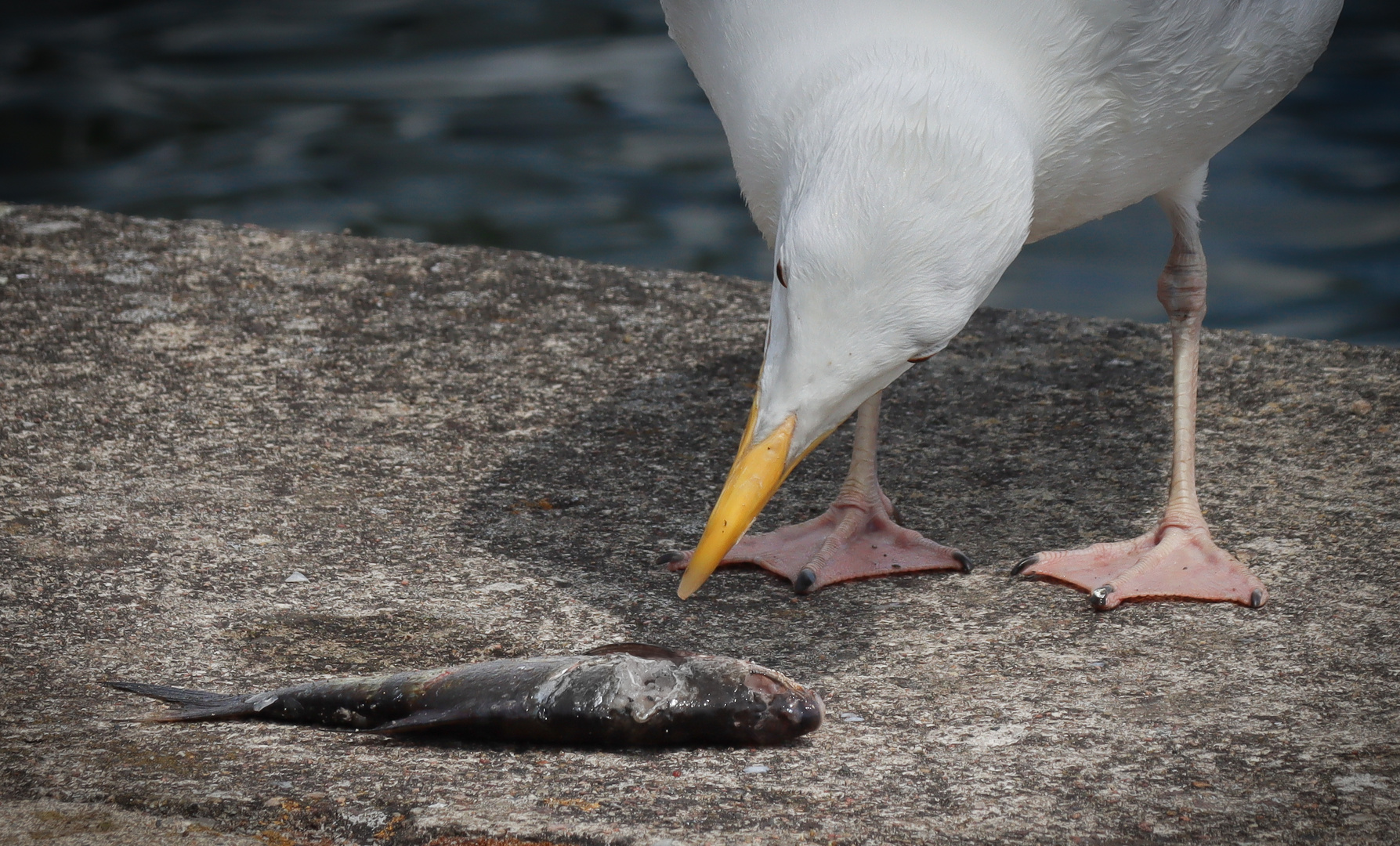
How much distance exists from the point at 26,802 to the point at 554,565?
4.82ft

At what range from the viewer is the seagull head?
2662 mm

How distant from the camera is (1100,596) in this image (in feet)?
11.4

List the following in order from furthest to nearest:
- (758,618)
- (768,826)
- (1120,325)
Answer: (1120,325), (758,618), (768,826)

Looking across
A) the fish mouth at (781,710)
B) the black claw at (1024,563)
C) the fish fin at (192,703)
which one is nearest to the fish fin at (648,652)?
the fish mouth at (781,710)

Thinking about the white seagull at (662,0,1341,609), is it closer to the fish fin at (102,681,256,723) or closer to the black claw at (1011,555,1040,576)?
the black claw at (1011,555,1040,576)

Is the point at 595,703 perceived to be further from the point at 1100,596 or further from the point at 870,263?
the point at 1100,596

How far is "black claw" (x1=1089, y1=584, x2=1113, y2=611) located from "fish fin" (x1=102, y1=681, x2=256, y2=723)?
6.48 feet

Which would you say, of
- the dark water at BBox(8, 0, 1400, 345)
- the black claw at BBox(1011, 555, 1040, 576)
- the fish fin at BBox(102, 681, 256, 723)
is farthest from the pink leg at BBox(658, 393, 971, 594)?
the dark water at BBox(8, 0, 1400, 345)

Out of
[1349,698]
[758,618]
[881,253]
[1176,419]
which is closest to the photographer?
[881,253]

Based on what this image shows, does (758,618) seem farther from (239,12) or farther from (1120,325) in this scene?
(239,12)

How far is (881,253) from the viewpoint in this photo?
104 inches

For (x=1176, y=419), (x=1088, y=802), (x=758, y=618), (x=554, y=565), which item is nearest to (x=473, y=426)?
(x=554, y=565)

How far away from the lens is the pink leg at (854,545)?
146 inches

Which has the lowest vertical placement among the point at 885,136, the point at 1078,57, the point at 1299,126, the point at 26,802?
the point at 26,802
